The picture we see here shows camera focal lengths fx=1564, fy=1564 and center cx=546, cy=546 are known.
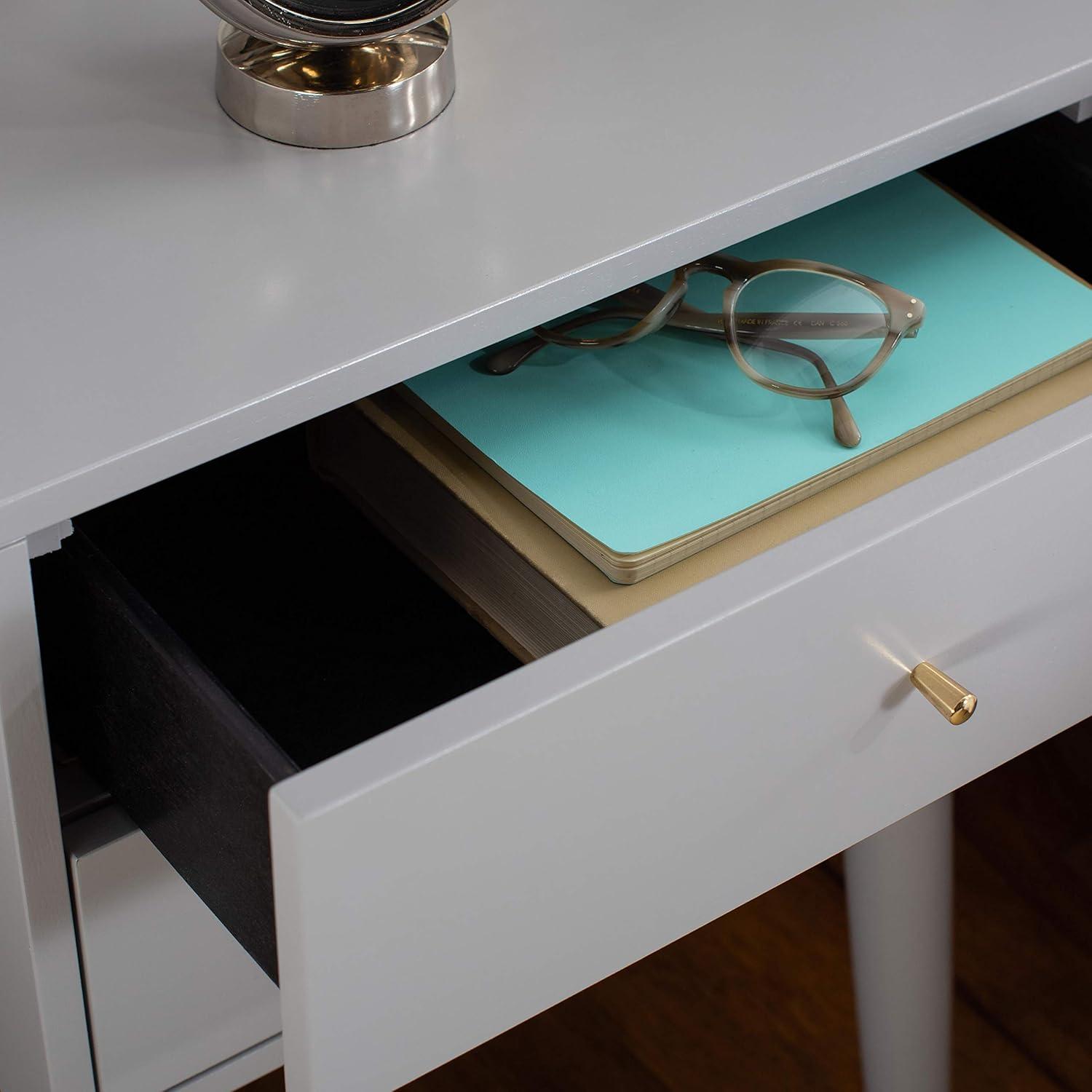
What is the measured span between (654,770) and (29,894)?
226 millimetres

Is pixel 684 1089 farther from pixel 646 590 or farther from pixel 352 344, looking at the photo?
pixel 352 344

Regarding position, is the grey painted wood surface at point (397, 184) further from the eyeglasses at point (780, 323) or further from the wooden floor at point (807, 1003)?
the wooden floor at point (807, 1003)

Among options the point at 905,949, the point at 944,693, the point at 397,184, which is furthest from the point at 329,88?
the point at 905,949

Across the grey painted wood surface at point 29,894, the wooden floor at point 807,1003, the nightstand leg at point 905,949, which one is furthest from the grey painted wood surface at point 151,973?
the nightstand leg at point 905,949

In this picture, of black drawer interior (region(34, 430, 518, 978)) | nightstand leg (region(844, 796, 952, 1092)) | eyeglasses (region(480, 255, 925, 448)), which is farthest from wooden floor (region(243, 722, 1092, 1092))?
eyeglasses (region(480, 255, 925, 448))

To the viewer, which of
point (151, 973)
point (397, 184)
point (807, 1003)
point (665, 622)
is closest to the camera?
point (665, 622)

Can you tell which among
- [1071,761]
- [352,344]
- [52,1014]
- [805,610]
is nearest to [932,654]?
[805,610]

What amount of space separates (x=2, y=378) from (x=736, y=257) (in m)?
0.29

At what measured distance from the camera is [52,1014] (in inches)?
22.0

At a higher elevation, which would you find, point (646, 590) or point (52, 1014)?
point (646, 590)

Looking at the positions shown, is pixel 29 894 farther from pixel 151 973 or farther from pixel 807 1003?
pixel 807 1003

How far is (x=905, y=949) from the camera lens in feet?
2.14

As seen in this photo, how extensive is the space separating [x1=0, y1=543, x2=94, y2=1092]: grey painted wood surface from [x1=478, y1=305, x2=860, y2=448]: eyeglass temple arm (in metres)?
0.20

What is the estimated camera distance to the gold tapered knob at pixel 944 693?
409 mm
